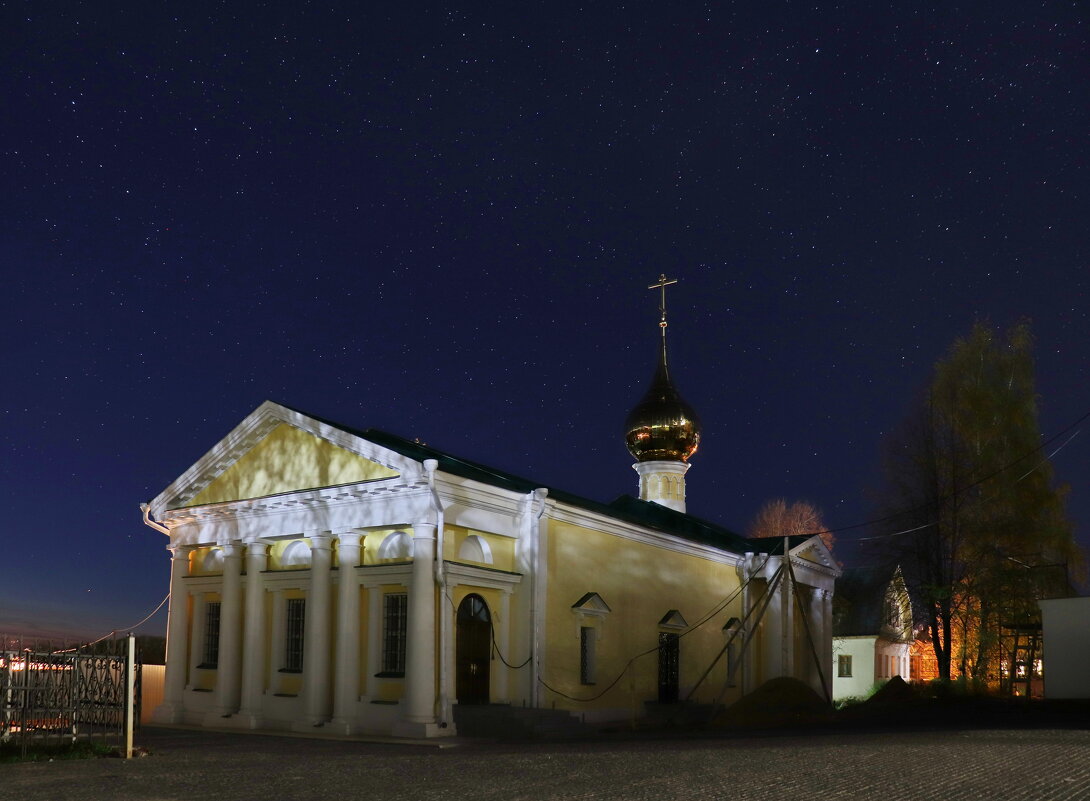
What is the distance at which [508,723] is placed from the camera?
1964cm

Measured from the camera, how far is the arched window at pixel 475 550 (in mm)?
20844

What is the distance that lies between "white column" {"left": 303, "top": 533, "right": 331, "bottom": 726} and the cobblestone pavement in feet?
14.0

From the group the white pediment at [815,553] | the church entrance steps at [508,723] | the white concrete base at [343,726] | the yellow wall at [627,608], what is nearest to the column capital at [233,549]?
the white concrete base at [343,726]

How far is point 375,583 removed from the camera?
20.7 meters

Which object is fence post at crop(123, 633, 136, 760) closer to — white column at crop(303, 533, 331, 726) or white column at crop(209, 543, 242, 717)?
white column at crop(303, 533, 331, 726)

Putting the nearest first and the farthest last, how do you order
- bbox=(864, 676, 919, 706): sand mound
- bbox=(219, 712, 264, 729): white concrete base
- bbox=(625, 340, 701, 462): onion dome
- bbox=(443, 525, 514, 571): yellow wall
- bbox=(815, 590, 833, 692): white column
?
bbox=(443, 525, 514, 571): yellow wall, bbox=(219, 712, 264, 729): white concrete base, bbox=(864, 676, 919, 706): sand mound, bbox=(815, 590, 833, 692): white column, bbox=(625, 340, 701, 462): onion dome

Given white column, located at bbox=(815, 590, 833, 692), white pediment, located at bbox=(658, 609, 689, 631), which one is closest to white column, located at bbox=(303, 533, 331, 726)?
white pediment, located at bbox=(658, 609, 689, 631)

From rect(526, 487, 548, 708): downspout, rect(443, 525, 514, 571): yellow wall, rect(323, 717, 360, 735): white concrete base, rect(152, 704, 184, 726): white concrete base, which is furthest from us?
rect(152, 704, 184, 726): white concrete base

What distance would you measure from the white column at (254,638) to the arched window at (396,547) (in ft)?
10.6

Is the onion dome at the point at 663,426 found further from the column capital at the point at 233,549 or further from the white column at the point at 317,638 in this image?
the white column at the point at 317,638

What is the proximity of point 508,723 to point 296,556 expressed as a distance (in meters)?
6.16

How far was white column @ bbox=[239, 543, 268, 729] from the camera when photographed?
22.0 meters

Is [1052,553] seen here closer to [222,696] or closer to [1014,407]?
[1014,407]

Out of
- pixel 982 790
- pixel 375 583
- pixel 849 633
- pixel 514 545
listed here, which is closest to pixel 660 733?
pixel 514 545
